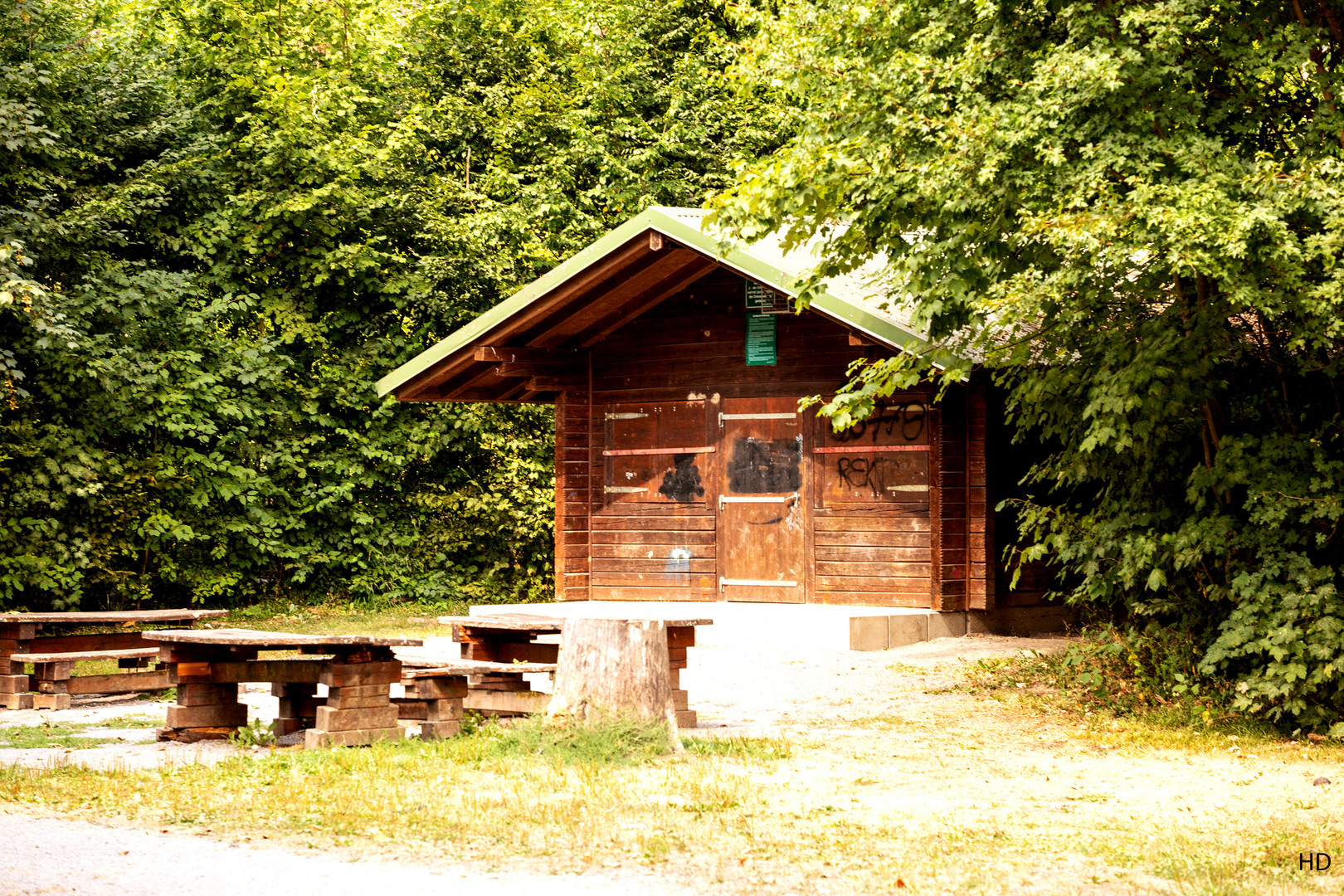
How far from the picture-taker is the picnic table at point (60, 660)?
10859 mm

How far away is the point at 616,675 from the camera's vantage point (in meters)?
8.07

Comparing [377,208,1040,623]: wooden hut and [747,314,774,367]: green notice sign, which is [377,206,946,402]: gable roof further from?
[747,314,774,367]: green notice sign

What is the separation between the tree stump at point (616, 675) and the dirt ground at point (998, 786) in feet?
2.63

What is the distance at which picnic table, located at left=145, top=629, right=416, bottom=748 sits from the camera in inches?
328

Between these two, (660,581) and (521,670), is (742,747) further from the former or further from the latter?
(660,581)

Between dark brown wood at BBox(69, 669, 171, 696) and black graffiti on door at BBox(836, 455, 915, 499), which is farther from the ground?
black graffiti on door at BBox(836, 455, 915, 499)

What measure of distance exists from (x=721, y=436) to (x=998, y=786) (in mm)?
8939

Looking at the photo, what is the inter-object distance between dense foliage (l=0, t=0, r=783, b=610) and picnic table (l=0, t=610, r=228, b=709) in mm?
5147

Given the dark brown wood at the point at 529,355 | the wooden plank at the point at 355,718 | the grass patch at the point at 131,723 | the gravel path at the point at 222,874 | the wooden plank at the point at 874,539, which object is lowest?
the gravel path at the point at 222,874

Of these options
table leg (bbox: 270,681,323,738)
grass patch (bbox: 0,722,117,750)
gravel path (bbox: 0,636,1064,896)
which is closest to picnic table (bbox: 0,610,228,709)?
grass patch (bbox: 0,722,117,750)

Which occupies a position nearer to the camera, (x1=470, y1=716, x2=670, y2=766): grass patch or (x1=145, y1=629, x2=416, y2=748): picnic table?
(x1=470, y1=716, x2=670, y2=766): grass patch

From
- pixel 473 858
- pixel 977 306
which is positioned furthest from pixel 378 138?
pixel 473 858

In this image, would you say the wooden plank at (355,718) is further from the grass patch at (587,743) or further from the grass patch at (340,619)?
the grass patch at (340,619)

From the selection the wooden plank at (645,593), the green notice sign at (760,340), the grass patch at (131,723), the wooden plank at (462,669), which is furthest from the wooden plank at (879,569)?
the grass patch at (131,723)
